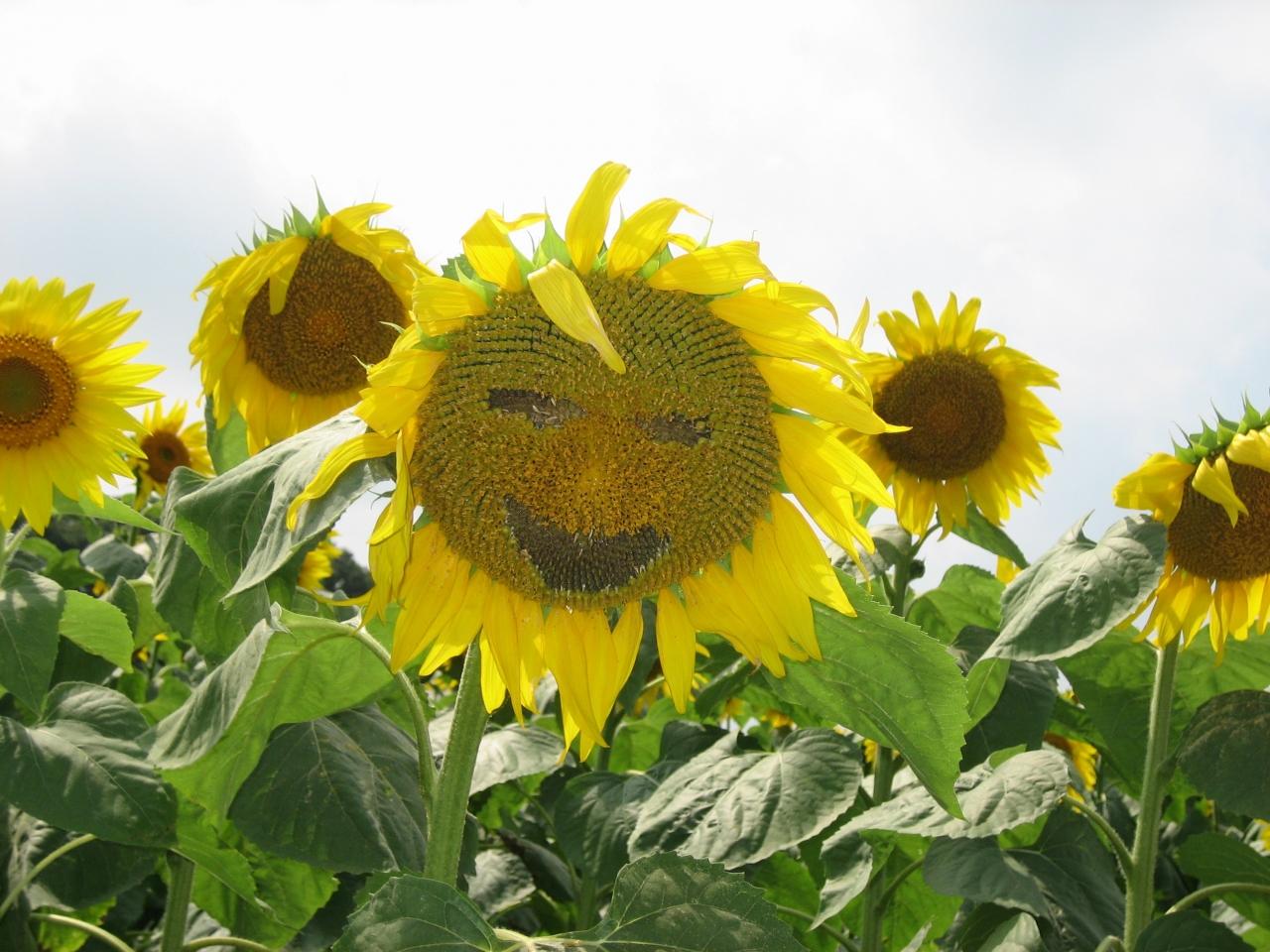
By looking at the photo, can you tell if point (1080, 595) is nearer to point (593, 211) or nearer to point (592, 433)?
point (592, 433)

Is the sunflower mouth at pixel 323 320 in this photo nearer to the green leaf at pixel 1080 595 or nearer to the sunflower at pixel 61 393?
the sunflower at pixel 61 393

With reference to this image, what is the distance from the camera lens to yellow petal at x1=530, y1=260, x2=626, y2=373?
4.65ft

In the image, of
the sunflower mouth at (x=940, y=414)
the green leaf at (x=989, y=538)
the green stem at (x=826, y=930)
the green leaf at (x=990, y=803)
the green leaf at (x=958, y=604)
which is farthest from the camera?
the sunflower mouth at (x=940, y=414)

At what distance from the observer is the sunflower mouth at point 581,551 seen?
5.41ft

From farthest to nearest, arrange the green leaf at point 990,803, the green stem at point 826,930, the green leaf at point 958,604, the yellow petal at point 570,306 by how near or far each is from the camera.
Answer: the green leaf at point 958,604
the green stem at point 826,930
the green leaf at point 990,803
the yellow petal at point 570,306

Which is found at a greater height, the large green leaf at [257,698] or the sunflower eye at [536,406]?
the sunflower eye at [536,406]

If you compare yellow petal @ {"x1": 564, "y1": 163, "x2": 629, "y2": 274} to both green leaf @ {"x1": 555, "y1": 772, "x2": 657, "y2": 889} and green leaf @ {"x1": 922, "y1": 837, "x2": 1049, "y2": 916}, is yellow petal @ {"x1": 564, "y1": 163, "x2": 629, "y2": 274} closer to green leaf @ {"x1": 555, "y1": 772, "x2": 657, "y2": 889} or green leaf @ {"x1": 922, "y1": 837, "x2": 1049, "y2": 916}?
green leaf @ {"x1": 922, "y1": 837, "x2": 1049, "y2": 916}

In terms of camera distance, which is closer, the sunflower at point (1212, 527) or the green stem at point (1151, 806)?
the green stem at point (1151, 806)

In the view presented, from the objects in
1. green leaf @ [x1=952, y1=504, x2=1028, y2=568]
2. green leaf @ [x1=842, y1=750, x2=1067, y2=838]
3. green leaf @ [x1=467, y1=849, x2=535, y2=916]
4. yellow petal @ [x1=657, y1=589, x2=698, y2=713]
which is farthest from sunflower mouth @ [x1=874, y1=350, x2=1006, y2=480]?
yellow petal @ [x1=657, y1=589, x2=698, y2=713]

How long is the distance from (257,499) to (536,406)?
370mm

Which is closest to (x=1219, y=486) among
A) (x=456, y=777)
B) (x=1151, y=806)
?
(x=1151, y=806)

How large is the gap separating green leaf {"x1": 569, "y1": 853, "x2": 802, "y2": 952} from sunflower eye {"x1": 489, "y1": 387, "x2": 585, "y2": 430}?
56 cm

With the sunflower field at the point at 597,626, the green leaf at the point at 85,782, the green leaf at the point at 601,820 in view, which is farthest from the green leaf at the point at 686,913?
the green leaf at the point at 601,820

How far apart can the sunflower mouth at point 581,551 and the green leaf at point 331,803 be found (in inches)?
27.5
